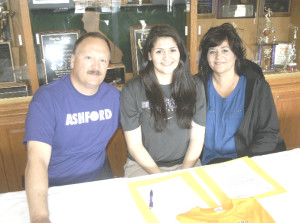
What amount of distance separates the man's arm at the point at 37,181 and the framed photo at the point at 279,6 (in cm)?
234

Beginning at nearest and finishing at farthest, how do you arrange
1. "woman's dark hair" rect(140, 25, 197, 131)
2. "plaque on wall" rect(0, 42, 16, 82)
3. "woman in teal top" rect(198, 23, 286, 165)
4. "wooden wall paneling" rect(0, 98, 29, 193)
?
"woman's dark hair" rect(140, 25, 197, 131) → "woman in teal top" rect(198, 23, 286, 165) → "wooden wall paneling" rect(0, 98, 29, 193) → "plaque on wall" rect(0, 42, 16, 82)

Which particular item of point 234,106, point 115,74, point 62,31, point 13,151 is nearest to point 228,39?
point 234,106

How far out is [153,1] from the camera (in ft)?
7.09

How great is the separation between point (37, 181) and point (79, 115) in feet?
1.34

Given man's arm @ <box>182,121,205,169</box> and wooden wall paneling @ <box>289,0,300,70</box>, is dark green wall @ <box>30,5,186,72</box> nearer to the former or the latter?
man's arm @ <box>182,121,205,169</box>

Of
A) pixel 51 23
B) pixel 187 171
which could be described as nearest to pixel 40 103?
pixel 187 171

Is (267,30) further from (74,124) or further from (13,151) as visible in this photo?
(13,151)

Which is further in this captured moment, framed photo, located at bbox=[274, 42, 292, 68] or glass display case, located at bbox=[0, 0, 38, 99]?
framed photo, located at bbox=[274, 42, 292, 68]

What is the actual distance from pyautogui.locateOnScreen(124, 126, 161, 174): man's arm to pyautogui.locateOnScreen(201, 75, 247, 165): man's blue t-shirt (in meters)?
0.38

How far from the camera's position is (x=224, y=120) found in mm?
1584

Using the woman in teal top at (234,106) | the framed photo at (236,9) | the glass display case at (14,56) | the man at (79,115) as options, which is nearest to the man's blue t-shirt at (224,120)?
the woman in teal top at (234,106)

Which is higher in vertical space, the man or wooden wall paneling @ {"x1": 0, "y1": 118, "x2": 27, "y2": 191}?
the man

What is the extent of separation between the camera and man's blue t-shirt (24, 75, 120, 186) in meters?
1.28

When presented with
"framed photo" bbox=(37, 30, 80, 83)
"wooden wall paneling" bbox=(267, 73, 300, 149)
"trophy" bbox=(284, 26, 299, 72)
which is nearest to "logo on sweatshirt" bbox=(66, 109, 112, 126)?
"framed photo" bbox=(37, 30, 80, 83)
